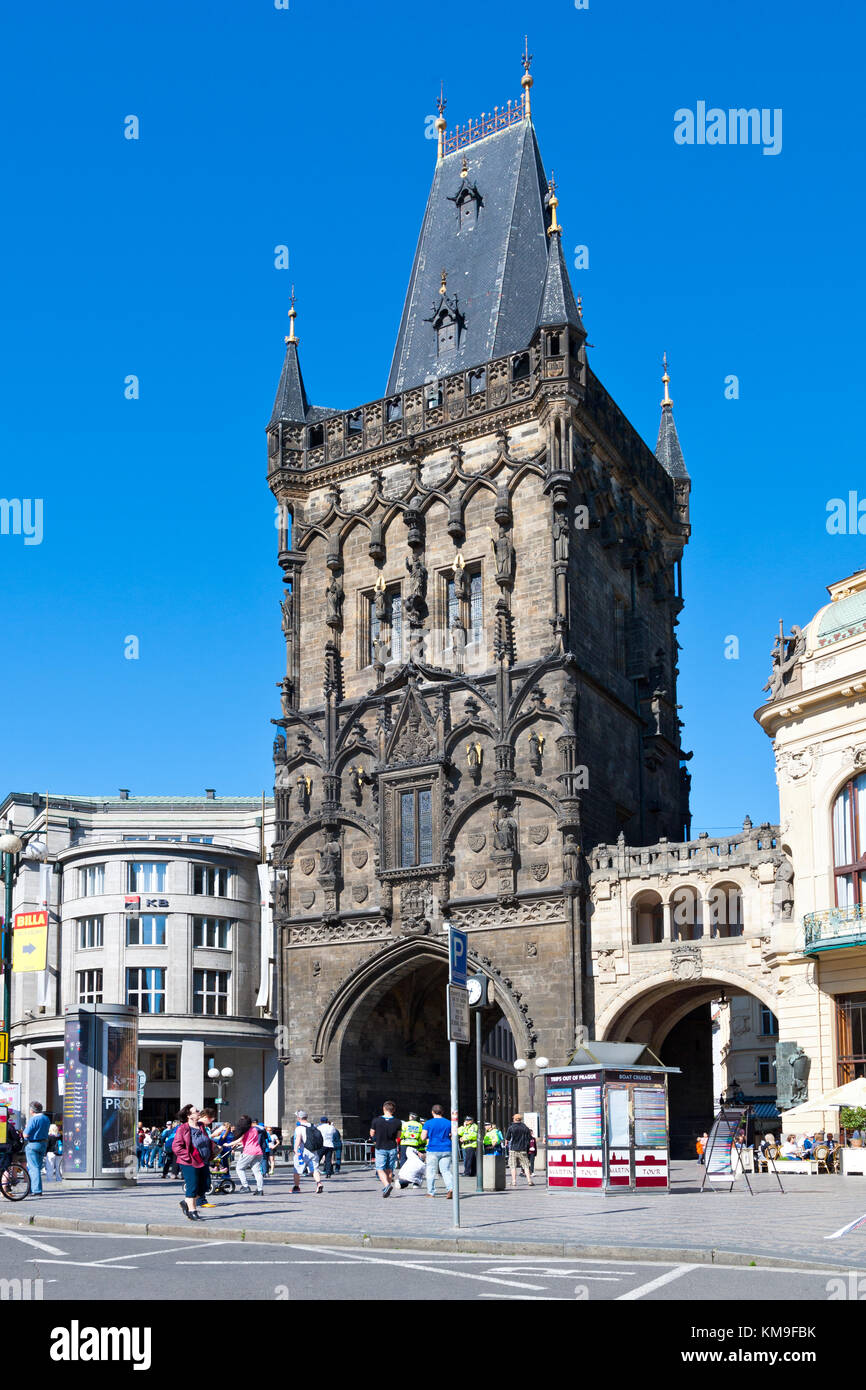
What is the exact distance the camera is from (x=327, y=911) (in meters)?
47.9

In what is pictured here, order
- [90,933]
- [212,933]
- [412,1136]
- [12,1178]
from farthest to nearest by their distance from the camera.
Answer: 1. [212,933]
2. [90,933]
3. [412,1136]
4. [12,1178]

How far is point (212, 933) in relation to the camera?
64.4 meters

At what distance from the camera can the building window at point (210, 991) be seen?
62.8m

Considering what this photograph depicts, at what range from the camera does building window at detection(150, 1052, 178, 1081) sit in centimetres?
6191

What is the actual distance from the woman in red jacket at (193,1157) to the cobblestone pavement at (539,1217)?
31 centimetres

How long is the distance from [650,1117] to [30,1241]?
1239 centimetres

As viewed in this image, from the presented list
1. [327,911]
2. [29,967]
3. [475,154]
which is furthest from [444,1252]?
[475,154]

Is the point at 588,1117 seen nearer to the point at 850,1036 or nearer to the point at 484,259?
the point at 850,1036

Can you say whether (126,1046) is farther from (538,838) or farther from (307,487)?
(307,487)

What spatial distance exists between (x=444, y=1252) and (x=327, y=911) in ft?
105

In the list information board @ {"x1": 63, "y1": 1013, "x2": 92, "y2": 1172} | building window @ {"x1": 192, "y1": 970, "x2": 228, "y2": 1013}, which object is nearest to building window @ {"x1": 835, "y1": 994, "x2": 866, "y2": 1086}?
Result: information board @ {"x1": 63, "y1": 1013, "x2": 92, "y2": 1172}

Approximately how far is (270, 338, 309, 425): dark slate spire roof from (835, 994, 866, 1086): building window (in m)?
28.0

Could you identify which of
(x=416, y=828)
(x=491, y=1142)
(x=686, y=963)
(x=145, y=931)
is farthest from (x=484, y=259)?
(x=491, y=1142)
